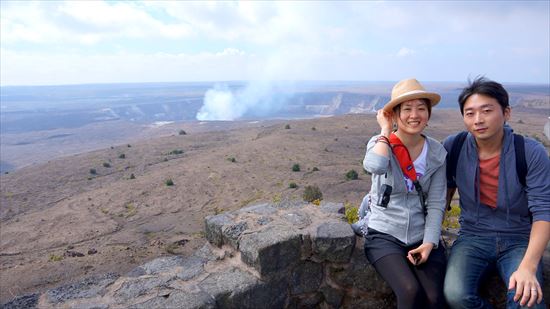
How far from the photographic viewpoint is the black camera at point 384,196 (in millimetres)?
2871

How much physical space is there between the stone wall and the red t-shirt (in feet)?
2.28

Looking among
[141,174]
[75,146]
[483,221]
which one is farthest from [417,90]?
[75,146]

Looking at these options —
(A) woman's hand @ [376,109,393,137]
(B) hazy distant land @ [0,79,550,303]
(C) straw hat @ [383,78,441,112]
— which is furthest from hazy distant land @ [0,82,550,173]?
(C) straw hat @ [383,78,441,112]

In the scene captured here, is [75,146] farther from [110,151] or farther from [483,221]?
[483,221]

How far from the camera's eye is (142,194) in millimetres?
20703

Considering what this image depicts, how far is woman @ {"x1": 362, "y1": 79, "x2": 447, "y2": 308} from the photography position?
2.84m

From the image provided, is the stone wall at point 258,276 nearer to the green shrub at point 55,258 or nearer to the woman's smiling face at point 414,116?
the woman's smiling face at point 414,116

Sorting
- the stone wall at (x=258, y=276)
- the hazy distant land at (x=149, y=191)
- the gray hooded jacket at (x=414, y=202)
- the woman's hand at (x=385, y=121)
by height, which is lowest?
the hazy distant land at (x=149, y=191)

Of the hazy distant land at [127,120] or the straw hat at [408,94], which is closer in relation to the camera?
the straw hat at [408,94]

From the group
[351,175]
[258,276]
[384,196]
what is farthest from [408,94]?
[351,175]

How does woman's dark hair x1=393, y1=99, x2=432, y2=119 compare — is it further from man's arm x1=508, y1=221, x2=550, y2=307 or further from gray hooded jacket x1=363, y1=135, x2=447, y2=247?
man's arm x1=508, y1=221, x2=550, y2=307

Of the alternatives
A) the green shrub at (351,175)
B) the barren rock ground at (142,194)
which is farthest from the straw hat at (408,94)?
the green shrub at (351,175)

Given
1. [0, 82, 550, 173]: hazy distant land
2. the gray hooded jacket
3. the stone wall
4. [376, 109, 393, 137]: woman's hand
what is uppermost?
[376, 109, 393, 137]: woman's hand

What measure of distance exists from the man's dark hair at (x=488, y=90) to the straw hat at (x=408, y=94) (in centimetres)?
19
